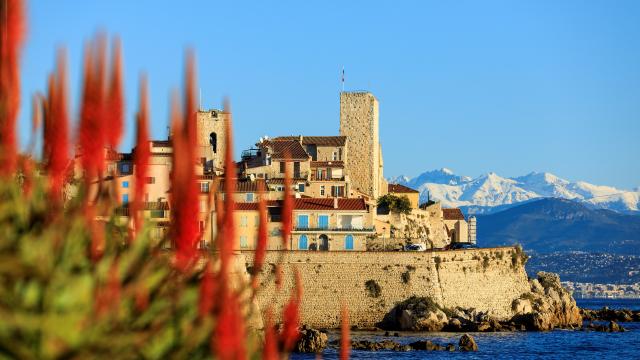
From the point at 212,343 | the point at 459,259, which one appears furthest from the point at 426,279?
the point at 212,343

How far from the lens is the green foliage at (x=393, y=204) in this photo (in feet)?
313

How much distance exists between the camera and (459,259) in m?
79.8

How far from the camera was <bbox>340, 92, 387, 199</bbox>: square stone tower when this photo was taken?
325ft

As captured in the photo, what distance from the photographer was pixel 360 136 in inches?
3905

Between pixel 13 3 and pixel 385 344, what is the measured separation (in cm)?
5327

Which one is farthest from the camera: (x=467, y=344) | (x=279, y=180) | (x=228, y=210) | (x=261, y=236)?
(x=279, y=180)

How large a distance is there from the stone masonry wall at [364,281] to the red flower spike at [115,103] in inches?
2282

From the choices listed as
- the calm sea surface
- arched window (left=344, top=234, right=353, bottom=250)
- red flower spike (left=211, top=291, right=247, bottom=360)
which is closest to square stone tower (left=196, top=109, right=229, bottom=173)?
arched window (left=344, top=234, right=353, bottom=250)

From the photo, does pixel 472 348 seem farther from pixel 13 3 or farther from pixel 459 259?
pixel 13 3

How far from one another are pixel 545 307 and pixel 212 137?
88.6 ft

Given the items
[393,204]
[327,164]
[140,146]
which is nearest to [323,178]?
[327,164]

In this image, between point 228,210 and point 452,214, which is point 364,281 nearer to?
point 452,214

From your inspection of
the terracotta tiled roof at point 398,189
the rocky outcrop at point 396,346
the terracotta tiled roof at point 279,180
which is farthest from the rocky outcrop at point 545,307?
the rocky outcrop at point 396,346

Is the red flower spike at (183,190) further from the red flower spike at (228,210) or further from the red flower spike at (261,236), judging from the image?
the red flower spike at (261,236)
